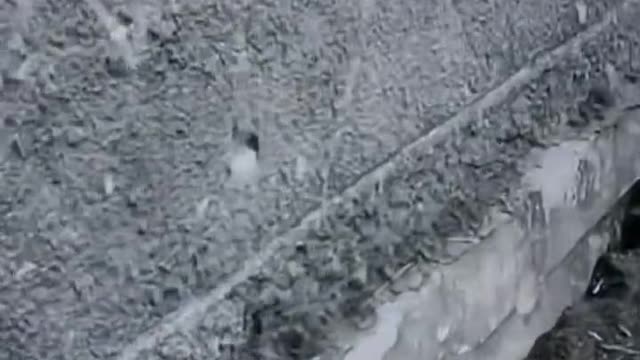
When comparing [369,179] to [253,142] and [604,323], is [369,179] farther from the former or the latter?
[604,323]

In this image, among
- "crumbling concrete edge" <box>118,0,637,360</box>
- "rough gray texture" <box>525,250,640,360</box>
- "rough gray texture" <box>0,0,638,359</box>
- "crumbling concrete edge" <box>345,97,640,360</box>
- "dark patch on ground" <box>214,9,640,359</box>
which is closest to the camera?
"rough gray texture" <box>0,0,638,359</box>

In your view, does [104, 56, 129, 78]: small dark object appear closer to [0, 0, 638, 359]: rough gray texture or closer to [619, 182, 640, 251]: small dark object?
[0, 0, 638, 359]: rough gray texture

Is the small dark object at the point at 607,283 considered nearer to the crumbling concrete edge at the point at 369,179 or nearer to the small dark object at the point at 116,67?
the crumbling concrete edge at the point at 369,179

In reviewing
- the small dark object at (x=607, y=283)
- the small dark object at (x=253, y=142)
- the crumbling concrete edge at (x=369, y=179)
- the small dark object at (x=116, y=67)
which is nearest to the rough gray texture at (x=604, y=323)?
the small dark object at (x=607, y=283)

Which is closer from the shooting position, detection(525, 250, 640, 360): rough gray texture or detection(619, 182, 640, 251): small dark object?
detection(525, 250, 640, 360): rough gray texture

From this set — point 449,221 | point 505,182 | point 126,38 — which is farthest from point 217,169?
point 505,182

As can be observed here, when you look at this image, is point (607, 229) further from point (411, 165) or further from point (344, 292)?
point (344, 292)

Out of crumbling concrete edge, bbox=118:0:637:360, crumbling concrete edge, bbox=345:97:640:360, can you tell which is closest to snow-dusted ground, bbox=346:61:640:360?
crumbling concrete edge, bbox=345:97:640:360
